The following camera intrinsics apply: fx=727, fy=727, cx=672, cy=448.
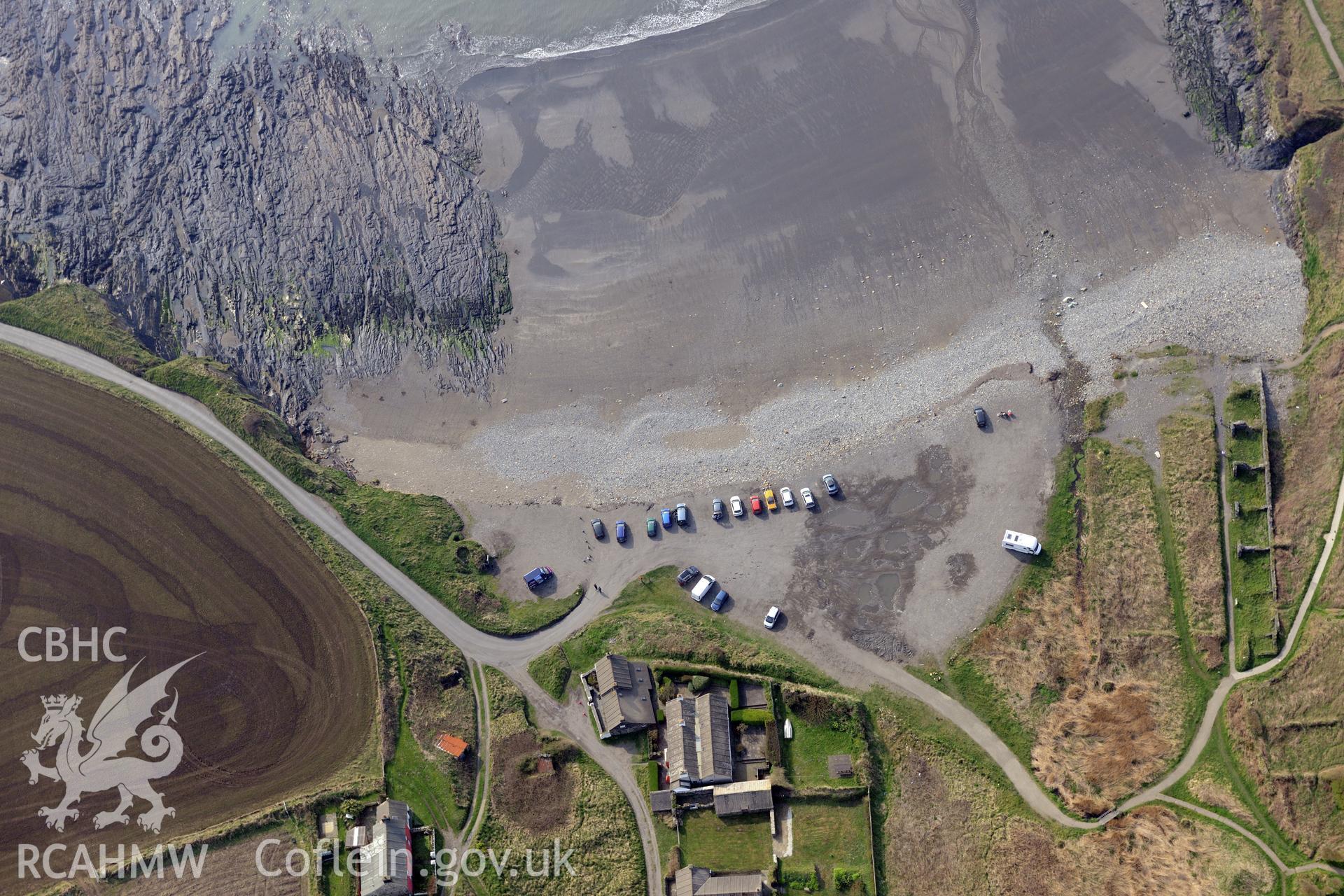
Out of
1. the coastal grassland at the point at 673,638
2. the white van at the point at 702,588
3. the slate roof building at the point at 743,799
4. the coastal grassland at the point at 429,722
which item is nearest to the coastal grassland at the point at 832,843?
the slate roof building at the point at 743,799

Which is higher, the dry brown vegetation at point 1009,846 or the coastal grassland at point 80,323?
the coastal grassland at point 80,323

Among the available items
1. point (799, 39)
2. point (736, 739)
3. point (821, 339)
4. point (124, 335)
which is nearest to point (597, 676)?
point (736, 739)

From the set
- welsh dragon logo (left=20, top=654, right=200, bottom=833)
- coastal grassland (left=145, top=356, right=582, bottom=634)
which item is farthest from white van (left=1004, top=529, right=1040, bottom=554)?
welsh dragon logo (left=20, top=654, right=200, bottom=833)

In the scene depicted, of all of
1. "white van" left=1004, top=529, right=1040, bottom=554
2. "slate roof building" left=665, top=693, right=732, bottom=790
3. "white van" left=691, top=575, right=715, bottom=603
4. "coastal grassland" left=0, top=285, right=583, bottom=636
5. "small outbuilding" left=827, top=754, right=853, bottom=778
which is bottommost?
"small outbuilding" left=827, top=754, right=853, bottom=778

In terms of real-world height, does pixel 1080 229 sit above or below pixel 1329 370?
above

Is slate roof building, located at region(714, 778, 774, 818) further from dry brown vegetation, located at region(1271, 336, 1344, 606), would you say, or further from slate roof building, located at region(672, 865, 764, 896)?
dry brown vegetation, located at region(1271, 336, 1344, 606)

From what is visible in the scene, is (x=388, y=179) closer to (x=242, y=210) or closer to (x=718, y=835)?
(x=242, y=210)

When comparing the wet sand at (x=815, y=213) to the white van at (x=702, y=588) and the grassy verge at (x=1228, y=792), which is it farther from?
the grassy verge at (x=1228, y=792)
